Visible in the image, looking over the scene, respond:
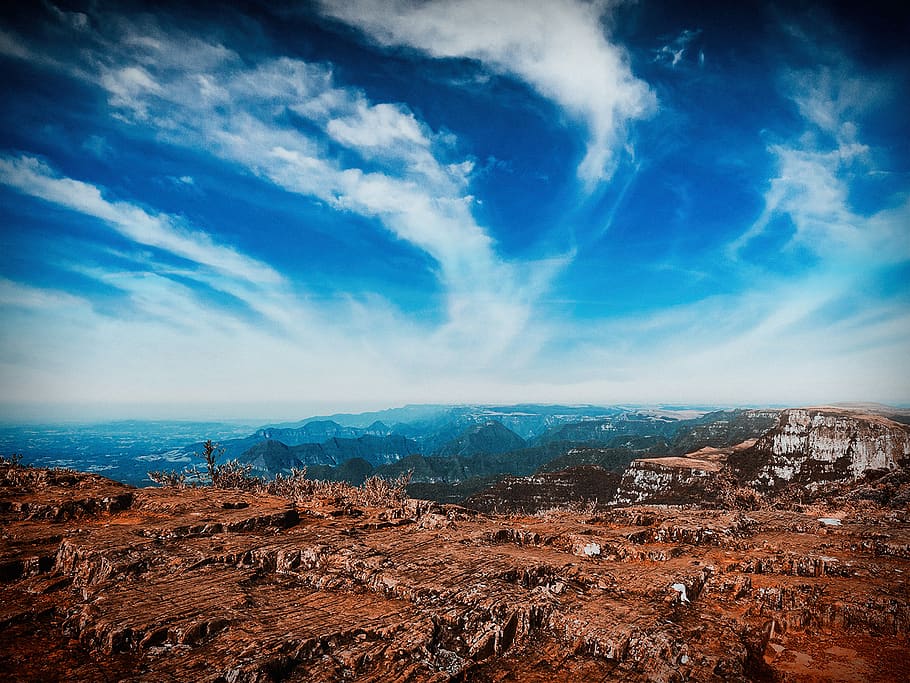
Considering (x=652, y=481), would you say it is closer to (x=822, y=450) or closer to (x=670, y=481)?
(x=670, y=481)

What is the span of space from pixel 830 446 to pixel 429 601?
566 feet

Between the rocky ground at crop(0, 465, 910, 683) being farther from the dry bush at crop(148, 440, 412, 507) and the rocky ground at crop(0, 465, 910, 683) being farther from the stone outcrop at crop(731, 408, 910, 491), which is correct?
the stone outcrop at crop(731, 408, 910, 491)

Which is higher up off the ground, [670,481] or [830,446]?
[830,446]

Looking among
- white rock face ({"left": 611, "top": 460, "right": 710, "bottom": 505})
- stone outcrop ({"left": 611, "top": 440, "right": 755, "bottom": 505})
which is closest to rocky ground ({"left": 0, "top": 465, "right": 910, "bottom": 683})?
stone outcrop ({"left": 611, "top": 440, "right": 755, "bottom": 505})

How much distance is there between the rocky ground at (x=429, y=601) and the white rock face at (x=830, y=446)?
438 ft

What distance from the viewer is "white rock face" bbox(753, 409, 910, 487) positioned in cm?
11806

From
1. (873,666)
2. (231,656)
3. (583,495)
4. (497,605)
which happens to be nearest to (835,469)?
(583,495)

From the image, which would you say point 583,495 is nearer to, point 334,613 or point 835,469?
point 835,469

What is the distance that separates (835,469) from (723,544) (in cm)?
14435

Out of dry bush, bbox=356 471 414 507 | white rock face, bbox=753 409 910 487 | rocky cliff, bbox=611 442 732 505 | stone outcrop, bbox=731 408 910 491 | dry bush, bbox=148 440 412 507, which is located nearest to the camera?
dry bush, bbox=356 471 414 507

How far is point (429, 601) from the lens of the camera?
638 inches

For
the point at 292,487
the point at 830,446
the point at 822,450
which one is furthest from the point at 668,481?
the point at 292,487

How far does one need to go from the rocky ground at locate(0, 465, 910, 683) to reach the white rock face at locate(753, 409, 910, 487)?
133400 mm

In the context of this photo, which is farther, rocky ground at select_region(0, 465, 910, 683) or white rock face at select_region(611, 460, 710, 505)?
white rock face at select_region(611, 460, 710, 505)
